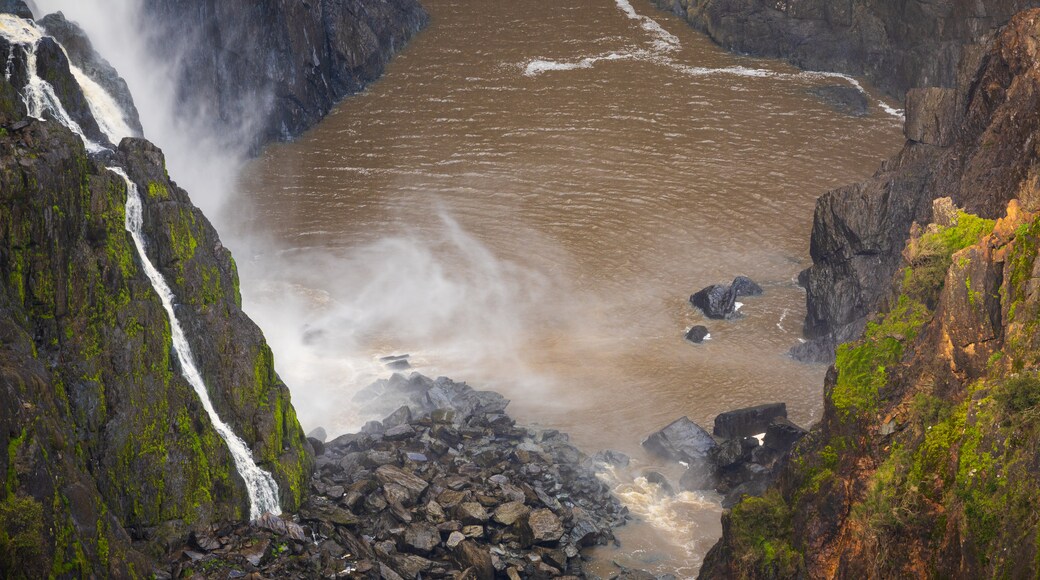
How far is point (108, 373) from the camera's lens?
111 feet

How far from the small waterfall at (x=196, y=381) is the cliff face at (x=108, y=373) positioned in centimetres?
27

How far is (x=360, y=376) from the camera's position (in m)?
52.1

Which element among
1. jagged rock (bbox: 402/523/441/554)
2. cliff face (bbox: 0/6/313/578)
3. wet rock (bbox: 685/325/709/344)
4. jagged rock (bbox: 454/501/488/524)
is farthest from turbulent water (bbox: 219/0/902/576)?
cliff face (bbox: 0/6/313/578)

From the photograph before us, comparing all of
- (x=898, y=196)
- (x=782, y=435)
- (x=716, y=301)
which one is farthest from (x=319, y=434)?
(x=898, y=196)

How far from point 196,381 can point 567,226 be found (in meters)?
31.8

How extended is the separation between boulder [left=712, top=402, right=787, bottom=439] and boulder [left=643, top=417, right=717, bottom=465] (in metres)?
0.80

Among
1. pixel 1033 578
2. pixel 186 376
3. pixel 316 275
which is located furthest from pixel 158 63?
pixel 1033 578

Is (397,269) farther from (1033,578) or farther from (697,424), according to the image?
(1033,578)

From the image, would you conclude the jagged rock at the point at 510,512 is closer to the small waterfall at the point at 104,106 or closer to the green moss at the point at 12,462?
the green moss at the point at 12,462

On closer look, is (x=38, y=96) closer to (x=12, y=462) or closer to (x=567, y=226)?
(x=12, y=462)

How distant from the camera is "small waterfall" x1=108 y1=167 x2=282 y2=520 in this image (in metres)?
36.8

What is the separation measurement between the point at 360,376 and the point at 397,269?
35.7 feet

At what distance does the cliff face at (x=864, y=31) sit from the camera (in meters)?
78.1

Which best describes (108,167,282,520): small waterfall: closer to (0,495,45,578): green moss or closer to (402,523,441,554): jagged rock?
(402,523,441,554): jagged rock
